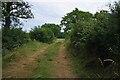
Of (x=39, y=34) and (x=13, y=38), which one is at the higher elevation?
(x=13, y=38)

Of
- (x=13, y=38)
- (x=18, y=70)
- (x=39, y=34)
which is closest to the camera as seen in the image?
(x=18, y=70)

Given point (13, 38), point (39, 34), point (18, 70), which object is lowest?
point (18, 70)

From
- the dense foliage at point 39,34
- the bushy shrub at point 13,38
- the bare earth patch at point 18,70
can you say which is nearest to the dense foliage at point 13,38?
the bushy shrub at point 13,38

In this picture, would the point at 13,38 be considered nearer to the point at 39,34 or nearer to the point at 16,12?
the point at 16,12

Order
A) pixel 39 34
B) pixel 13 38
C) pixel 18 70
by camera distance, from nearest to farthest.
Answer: pixel 18 70, pixel 13 38, pixel 39 34

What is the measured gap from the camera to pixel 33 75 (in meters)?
12.0

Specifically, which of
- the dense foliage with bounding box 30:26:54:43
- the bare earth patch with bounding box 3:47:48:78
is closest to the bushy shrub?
the bare earth patch with bounding box 3:47:48:78

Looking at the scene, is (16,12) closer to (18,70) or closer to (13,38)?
(13,38)

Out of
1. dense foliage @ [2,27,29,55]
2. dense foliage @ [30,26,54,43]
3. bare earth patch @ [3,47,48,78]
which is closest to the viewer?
bare earth patch @ [3,47,48,78]

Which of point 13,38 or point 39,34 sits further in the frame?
point 39,34

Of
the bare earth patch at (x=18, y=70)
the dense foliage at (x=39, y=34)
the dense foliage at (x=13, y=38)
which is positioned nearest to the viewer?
the bare earth patch at (x=18, y=70)

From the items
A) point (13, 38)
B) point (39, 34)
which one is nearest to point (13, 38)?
point (13, 38)

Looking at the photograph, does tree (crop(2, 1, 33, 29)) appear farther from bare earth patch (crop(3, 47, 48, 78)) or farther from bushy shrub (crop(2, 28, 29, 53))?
bare earth patch (crop(3, 47, 48, 78))

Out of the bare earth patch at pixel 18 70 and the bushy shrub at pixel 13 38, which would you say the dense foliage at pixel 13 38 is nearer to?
the bushy shrub at pixel 13 38
